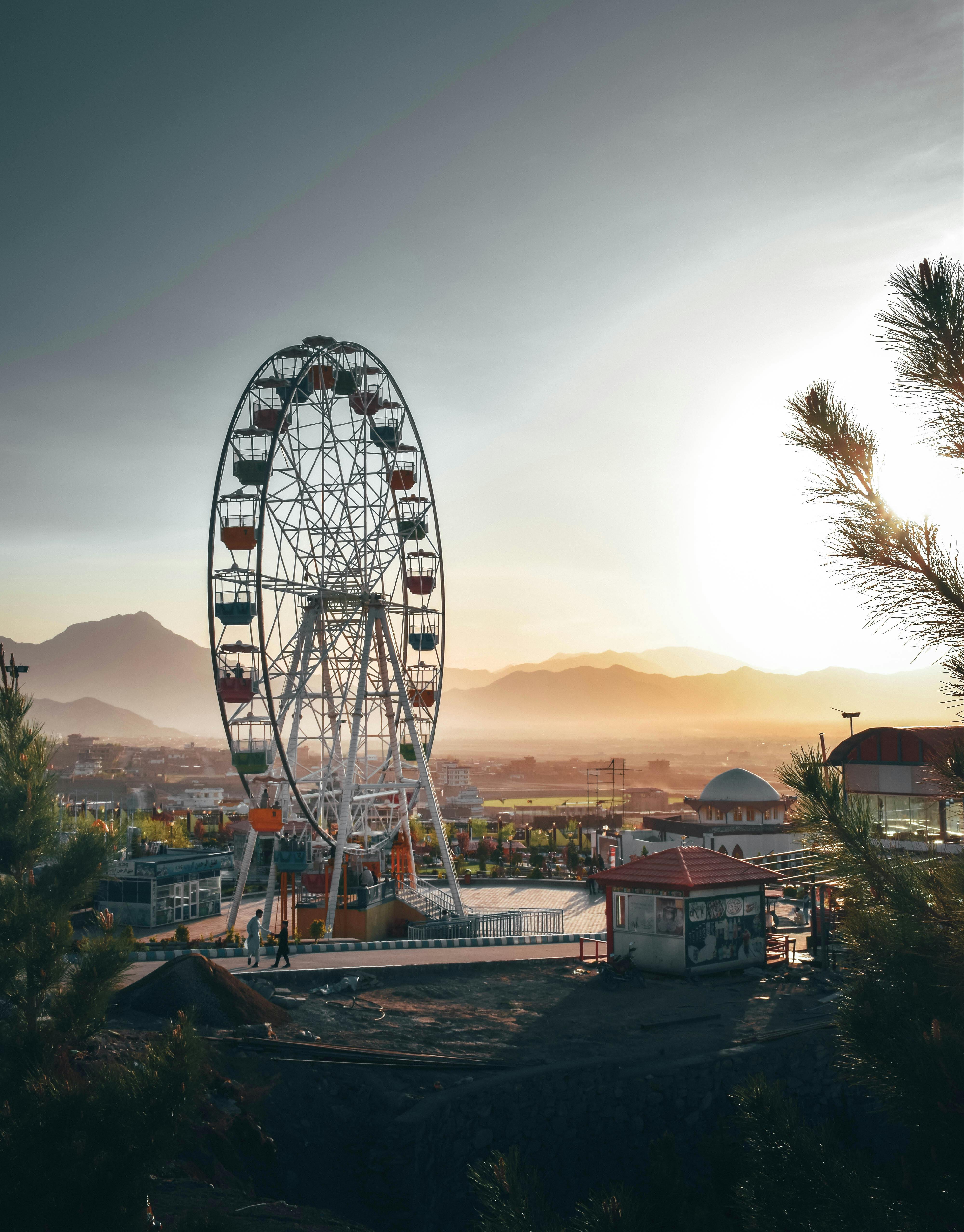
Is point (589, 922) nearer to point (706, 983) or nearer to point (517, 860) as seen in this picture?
point (706, 983)

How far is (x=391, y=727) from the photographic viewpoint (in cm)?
3662

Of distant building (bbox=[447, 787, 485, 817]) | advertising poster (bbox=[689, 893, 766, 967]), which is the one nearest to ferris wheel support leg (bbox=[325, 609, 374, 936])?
advertising poster (bbox=[689, 893, 766, 967])

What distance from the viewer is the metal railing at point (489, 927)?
30.5 meters

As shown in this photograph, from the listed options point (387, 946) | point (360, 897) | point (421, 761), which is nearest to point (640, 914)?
point (387, 946)

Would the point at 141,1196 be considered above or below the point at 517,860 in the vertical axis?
above

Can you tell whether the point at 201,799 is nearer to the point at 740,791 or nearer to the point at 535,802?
the point at 535,802

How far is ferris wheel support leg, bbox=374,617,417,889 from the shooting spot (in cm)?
3572

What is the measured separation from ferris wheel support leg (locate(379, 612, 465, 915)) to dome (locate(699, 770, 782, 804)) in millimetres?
19200

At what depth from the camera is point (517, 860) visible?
48562mm

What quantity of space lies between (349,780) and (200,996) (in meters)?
15.2

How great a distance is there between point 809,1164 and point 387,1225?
11116 mm

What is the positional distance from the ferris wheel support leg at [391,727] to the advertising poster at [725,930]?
1521 centimetres

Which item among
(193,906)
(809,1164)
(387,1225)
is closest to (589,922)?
(193,906)

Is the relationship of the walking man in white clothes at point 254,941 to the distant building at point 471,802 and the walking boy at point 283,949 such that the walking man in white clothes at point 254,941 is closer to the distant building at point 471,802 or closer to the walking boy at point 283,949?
the walking boy at point 283,949
